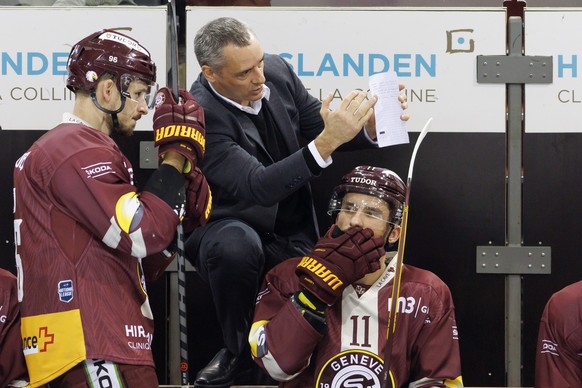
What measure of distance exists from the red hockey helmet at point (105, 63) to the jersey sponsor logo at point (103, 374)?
0.66 meters

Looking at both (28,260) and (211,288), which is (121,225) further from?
(211,288)

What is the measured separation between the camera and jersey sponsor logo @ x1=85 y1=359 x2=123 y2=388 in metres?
2.53

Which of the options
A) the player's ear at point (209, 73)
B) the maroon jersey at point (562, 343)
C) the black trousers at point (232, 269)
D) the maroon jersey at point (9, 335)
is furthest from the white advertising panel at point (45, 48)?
the maroon jersey at point (562, 343)

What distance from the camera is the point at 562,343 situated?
3.16m

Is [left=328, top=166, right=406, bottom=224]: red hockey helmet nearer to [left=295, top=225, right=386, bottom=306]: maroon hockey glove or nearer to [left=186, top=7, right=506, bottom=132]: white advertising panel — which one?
[left=295, top=225, right=386, bottom=306]: maroon hockey glove

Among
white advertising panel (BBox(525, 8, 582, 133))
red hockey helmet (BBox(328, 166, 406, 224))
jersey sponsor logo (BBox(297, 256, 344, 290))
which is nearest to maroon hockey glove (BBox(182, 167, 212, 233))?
jersey sponsor logo (BBox(297, 256, 344, 290))

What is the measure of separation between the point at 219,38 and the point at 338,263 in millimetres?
886

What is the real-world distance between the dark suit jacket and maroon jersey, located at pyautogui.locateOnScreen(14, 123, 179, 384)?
641 mm

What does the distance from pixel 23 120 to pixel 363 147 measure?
1.09m

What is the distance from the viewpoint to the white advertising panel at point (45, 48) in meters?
3.61

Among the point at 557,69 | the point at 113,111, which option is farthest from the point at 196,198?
the point at 557,69

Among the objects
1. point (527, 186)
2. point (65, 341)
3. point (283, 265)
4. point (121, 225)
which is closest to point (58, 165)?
point (121, 225)

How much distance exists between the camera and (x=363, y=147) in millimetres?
3529

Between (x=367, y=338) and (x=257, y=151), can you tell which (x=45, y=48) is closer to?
(x=257, y=151)
